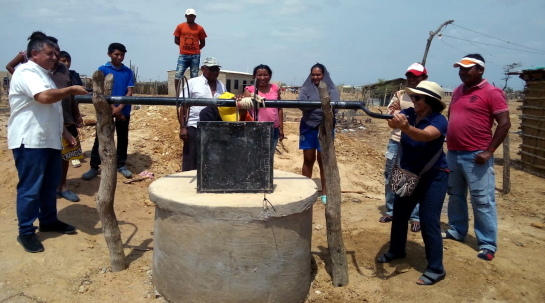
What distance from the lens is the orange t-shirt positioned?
702cm

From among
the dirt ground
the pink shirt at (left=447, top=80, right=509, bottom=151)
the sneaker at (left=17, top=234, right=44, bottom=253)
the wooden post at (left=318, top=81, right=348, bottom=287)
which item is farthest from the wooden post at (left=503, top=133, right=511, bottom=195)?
the sneaker at (left=17, top=234, right=44, bottom=253)

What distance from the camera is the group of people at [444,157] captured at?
3.20 metres

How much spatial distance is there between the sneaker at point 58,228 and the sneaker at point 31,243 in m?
0.33

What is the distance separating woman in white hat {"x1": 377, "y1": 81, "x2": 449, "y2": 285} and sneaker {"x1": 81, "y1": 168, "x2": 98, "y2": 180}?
14.5 feet

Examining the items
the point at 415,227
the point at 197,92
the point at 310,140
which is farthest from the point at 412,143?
the point at 197,92

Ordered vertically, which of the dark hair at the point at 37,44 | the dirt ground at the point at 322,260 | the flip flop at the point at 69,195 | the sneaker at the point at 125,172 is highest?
the dark hair at the point at 37,44

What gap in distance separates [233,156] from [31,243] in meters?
2.23

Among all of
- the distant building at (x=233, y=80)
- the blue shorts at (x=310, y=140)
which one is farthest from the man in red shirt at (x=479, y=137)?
the distant building at (x=233, y=80)

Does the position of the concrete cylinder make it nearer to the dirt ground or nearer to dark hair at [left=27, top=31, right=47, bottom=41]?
the dirt ground

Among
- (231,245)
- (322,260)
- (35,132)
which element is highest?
(35,132)

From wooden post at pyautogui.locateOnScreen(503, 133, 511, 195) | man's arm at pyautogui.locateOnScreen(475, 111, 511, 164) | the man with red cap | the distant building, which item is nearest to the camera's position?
man's arm at pyautogui.locateOnScreen(475, 111, 511, 164)

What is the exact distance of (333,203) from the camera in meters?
→ 3.33

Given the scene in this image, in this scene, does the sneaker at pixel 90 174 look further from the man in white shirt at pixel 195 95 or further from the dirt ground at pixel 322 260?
the man in white shirt at pixel 195 95

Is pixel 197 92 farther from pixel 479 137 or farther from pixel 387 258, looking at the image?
pixel 479 137
